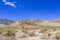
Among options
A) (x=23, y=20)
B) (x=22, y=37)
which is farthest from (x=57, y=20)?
(x=22, y=37)

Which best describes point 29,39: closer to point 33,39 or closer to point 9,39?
point 33,39

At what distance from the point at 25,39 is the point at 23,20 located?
59.6 meters

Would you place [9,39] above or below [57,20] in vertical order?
below

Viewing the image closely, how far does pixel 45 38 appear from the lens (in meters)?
26.1

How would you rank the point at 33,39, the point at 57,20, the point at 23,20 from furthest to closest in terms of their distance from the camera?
the point at 57,20
the point at 23,20
the point at 33,39

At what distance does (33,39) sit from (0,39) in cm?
509

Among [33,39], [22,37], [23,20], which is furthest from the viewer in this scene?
[23,20]

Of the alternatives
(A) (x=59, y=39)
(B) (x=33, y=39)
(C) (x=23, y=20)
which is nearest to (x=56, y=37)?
(A) (x=59, y=39)

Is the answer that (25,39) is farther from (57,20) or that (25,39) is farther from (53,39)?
(57,20)

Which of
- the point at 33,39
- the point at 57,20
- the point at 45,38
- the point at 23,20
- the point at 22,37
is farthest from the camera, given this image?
the point at 57,20

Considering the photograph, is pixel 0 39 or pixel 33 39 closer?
pixel 0 39

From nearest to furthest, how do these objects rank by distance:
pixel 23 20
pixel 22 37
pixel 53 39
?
pixel 53 39 → pixel 22 37 → pixel 23 20

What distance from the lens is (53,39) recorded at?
2445 cm

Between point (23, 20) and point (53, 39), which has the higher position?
point (23, 20)
